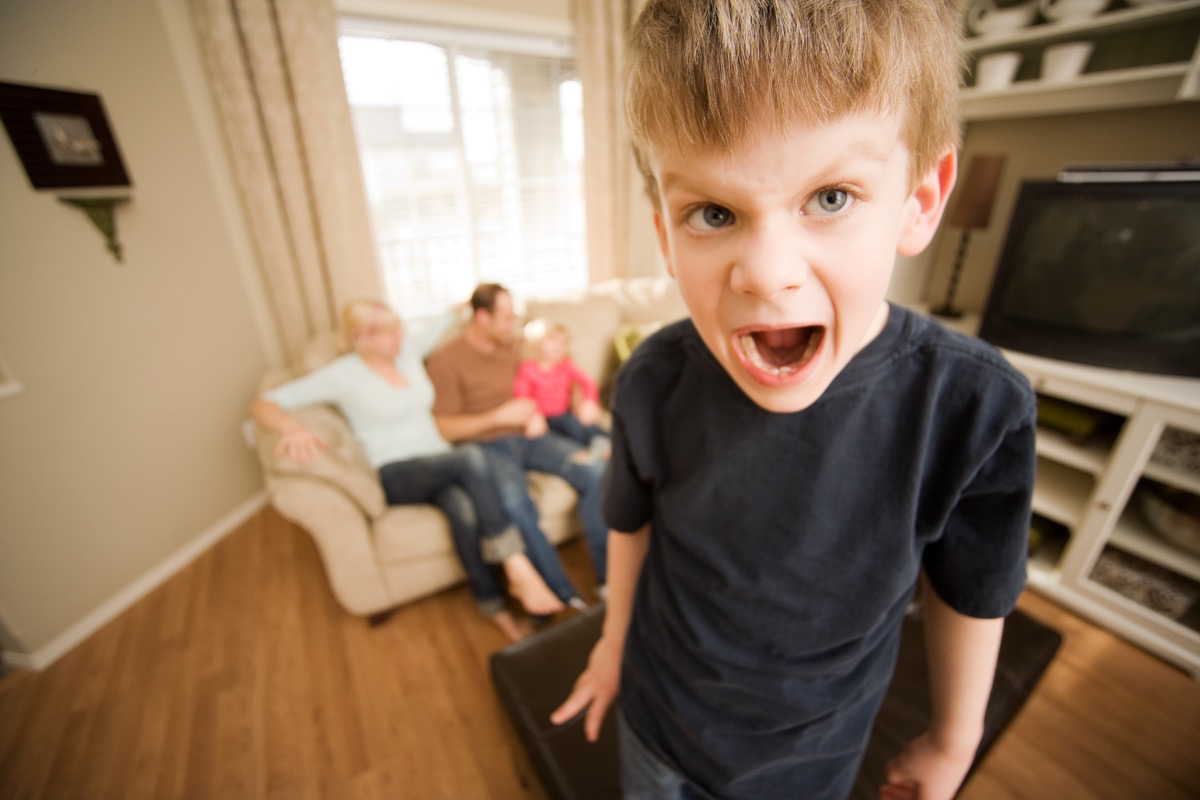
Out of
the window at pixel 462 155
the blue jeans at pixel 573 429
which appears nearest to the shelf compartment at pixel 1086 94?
the blue jeans at pixel 573 429

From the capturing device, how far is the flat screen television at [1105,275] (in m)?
1.30

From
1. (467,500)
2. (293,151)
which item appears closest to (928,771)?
(467,500)

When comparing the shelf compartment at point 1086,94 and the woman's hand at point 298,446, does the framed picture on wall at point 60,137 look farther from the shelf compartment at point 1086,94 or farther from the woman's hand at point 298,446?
the shelf compartment at point 1086,94

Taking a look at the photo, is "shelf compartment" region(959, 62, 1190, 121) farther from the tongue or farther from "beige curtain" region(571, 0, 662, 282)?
"beige curtain" region(571, 0, 662, 282)

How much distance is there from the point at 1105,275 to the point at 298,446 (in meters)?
2.43

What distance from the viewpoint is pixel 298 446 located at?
4.56ft

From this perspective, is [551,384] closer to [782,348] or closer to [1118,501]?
[782,348]

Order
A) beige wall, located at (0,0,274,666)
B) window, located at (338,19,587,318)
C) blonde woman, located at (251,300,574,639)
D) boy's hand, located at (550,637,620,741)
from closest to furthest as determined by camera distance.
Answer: boy's hand, located at (550,637,620,741), beige wall, located at (0,0,274,666), blonde woman, located at (251,300,574,639), window, located at (338,19,587,318)

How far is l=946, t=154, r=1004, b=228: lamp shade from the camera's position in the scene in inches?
67.2

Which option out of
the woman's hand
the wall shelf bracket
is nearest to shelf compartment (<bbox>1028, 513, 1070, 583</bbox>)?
the woman's hand

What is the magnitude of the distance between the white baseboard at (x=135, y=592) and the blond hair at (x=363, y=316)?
1.13m

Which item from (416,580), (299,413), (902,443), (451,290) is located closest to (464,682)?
(416,580)

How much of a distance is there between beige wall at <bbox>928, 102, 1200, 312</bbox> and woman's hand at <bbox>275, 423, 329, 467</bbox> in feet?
7.46

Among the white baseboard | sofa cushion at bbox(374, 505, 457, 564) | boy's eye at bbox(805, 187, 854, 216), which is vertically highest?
boy's eye at bbox(805, 187, 854, 216)
